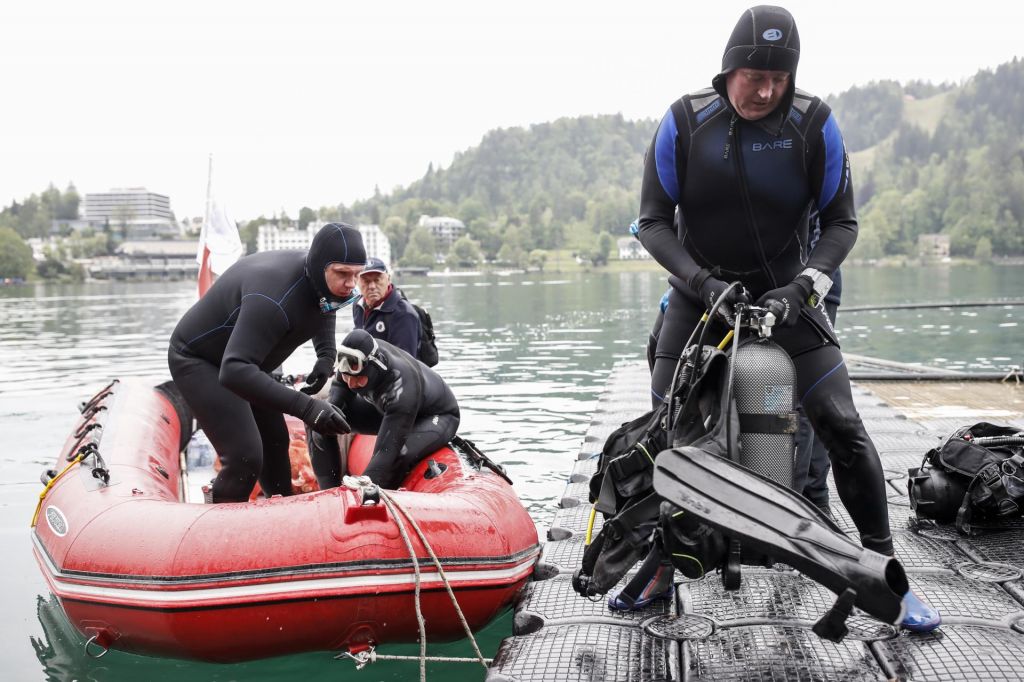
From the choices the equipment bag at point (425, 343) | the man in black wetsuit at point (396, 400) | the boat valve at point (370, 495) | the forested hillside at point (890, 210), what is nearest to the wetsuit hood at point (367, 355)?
the man in black wetsuit at point (396, 400)

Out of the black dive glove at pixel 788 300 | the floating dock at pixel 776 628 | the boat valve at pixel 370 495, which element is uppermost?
the black dive glove at pixel 788 300

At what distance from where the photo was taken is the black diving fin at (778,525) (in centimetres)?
260

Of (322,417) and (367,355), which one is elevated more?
(367,355)

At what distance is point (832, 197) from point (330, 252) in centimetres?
263

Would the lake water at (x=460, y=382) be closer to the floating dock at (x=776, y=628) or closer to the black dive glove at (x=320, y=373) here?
the floating dock at (x=776, y=628)

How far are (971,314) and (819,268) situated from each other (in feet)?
94.7

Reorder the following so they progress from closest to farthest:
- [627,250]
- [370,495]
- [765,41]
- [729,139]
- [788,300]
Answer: [765,41]
[788,300]
[729,139]
[370,495]
[627,250]

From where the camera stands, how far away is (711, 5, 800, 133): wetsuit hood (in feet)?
10.3

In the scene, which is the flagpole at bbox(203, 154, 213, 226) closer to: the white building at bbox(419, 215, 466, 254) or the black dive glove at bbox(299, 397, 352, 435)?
the black dive glove at bbox(299, 397, 352, 435)

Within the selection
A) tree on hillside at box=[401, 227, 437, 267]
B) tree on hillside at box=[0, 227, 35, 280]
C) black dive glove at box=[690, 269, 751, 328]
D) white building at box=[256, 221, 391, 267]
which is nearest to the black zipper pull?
black dive glove at box=[690, 269, 751, 328]

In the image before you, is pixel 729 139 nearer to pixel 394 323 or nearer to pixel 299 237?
pixel 394 323

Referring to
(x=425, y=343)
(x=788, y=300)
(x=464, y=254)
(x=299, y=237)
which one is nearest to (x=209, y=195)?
(x=425, y=343)

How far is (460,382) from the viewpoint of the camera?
15664 mm

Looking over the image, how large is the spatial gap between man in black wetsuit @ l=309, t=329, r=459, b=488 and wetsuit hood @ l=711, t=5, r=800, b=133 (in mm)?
2702
